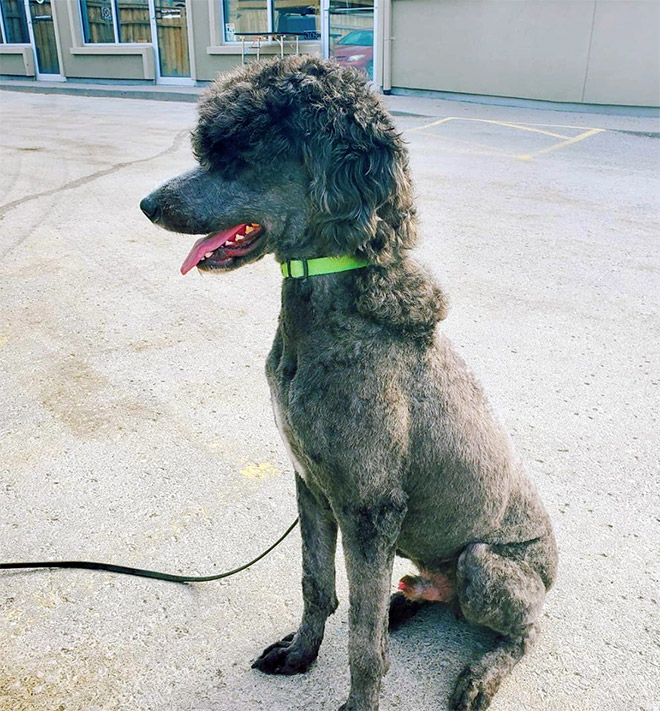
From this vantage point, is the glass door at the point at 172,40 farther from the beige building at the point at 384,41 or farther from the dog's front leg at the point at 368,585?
the dog's front leg at the point at 368,585

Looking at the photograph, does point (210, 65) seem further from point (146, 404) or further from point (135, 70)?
point (146, 404)

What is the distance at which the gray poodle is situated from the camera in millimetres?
1724

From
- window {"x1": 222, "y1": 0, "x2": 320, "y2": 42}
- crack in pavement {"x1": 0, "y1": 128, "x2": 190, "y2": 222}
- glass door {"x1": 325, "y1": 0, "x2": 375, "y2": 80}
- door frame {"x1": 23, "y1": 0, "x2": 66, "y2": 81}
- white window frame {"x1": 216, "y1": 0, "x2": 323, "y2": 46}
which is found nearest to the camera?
crack in pavement {"x1": 0, "y1": 128, "x2": 190, "y2": 222}

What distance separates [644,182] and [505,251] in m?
3.18

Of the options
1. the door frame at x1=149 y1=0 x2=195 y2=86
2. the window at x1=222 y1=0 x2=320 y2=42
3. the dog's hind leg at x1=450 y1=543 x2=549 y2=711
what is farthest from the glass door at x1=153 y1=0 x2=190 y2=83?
the dog's hind leg at x1=450 y1=543 x2=549 y2=711

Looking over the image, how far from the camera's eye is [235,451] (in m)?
3.38

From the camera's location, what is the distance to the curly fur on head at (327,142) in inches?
66.5

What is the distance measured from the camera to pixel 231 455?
3.35 meters

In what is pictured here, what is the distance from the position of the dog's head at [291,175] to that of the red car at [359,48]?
14.6m

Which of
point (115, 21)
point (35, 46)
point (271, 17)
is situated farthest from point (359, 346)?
point (35, 46)

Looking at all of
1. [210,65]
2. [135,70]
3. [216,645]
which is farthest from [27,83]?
[216,645]

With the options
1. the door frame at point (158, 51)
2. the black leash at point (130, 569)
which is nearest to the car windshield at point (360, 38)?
the door frame at point (158, 51)

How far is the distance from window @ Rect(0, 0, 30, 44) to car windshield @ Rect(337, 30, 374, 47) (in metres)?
11.6

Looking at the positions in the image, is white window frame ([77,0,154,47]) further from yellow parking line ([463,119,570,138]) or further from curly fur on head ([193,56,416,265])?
curly fur on head ([193,56,416,265])
